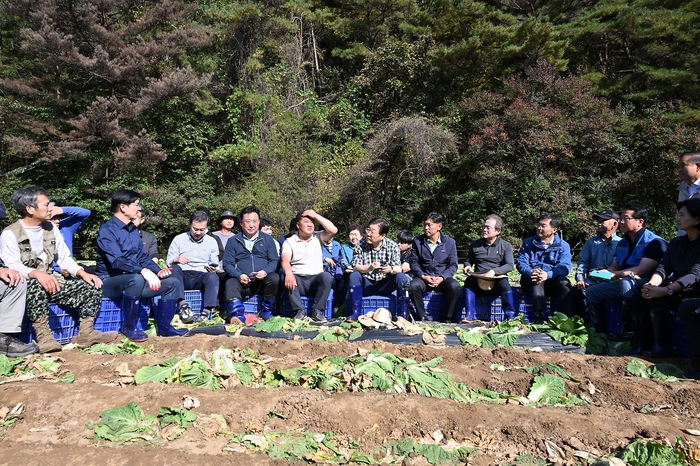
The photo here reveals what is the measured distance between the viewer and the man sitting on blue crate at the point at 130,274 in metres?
5.88

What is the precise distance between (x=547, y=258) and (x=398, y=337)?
2453 millimetres

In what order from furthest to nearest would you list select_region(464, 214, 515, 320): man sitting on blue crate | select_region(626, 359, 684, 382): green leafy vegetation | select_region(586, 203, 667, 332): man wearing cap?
select_region(464, 214, 515, 320): man sitting on blue crate, select_region(586, 203, 667, 332): man wearing cap, select_region(626, 359, 684, 382): green leafy vegetation

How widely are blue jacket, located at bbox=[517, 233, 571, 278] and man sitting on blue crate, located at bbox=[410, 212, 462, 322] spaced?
89 cm

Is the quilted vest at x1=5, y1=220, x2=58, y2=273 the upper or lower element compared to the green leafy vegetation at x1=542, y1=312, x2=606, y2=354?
upper

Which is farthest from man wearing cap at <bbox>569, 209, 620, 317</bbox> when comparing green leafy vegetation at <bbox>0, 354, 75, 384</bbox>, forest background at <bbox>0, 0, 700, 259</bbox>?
forest background at <bbox>0, 0, 700, 259</bbox>

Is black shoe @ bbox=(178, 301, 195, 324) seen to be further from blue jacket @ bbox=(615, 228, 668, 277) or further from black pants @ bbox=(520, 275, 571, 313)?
blue jacket @ bbox=(615, 228, 668, 277)

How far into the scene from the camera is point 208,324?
669 cm

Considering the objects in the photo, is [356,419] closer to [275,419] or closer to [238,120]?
[275,419]

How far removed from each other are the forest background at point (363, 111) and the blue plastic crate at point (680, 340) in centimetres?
1086

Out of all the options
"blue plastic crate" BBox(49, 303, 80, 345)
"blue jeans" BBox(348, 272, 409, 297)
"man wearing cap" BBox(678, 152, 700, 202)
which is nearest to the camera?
Answer: "blue plastic crate" BBox(49, 303, 80, 345)

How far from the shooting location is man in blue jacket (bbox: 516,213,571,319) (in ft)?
22.2

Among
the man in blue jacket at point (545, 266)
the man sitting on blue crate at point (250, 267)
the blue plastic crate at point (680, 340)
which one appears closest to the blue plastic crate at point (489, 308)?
the man in blue jacket at point (545, 266)

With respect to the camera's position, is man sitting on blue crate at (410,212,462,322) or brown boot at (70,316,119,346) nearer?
brown boot at (70,316,119,346)

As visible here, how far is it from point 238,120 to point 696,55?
15.0 meters
